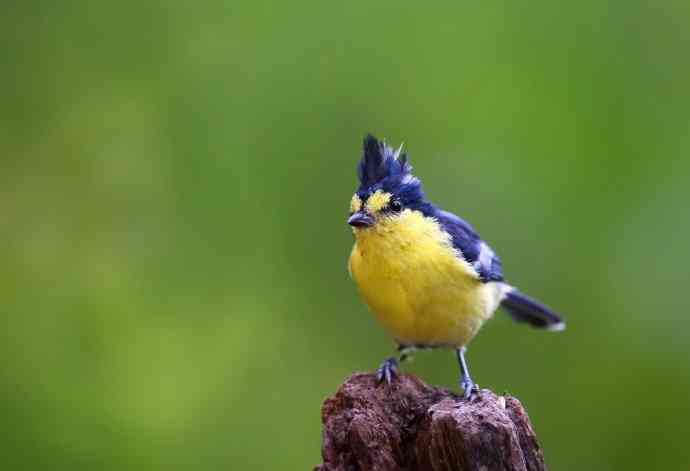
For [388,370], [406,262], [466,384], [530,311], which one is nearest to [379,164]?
[406,262]

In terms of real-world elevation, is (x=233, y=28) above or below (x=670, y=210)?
above

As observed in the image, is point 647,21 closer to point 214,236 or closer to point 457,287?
point 457,287

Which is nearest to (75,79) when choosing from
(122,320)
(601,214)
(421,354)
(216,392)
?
(122,320)

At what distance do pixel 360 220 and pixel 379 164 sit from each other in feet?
1.02

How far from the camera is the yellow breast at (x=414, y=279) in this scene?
411cm

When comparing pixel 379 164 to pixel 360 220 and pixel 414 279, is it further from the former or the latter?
pixel 414 279

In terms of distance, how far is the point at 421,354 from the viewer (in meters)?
5.49

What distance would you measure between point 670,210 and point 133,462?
3.51m

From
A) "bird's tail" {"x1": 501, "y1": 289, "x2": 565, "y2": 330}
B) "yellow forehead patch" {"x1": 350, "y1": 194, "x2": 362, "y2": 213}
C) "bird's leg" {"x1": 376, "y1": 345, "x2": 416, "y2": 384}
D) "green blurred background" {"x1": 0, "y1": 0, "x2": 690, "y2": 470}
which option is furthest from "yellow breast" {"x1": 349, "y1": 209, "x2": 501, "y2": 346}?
"green blurred background" {"x1": 0, "y1": 0, "x2": 690, "y2": 470}

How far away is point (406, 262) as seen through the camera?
4121mm

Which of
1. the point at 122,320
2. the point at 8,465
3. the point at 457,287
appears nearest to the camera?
the point at 457,287

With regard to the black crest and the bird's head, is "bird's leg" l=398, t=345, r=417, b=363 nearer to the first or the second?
the bird's head

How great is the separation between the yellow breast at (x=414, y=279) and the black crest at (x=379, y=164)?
0.68 feet

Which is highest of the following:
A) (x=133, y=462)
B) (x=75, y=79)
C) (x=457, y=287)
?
(x=75, y=79)
